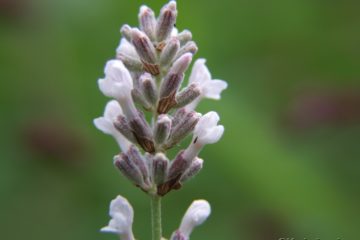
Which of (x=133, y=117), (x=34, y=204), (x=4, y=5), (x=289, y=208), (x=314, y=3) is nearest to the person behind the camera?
(x=133, y=117)

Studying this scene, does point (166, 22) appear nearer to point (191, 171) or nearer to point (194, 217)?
point (191, 171)

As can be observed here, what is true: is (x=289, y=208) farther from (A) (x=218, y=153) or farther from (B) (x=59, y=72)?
(B) (x=59, y=72)

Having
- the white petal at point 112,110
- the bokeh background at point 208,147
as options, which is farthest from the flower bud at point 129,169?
the bokeh background at point 208,147

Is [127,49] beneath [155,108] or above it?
above

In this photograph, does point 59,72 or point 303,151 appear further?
point 59,72

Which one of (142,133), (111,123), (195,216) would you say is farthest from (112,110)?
(195,216)

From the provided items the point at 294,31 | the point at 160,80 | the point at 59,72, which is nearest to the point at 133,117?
the point at 160,80

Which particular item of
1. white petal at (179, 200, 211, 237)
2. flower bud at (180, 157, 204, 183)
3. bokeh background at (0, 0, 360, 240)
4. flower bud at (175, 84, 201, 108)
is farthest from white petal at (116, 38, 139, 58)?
bokeh background at (0, 0, 360, 240)
